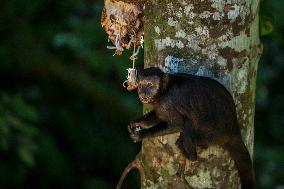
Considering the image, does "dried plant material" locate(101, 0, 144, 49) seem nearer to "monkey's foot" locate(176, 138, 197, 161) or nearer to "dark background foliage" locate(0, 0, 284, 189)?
"monkey's foot" locate(176, 138, 197, 161)

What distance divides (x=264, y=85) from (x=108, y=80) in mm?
692

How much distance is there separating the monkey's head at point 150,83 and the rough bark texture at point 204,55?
2.9 inches

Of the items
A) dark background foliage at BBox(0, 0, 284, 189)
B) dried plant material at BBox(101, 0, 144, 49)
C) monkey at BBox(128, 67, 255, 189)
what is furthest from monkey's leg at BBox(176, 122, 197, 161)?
dark background foliage at BBox(0, 0, 284, 189)

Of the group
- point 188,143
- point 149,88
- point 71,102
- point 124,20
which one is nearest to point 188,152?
point 188,143

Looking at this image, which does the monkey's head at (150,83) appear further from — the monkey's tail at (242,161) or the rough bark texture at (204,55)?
the monkey's tail at (242,161)

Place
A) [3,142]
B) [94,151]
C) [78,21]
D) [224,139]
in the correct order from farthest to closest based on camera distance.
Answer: [94,151]
[78,21]
[3,142]
[224,139]

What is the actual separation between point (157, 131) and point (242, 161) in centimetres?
20

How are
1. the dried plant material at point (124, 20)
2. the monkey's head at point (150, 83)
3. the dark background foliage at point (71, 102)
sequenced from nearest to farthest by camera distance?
the monkey's head at point (150, 83) < the dried plant material at point (124, 20) < the dark background foliage at point (71, 102)

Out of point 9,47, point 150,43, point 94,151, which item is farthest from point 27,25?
point 150,43

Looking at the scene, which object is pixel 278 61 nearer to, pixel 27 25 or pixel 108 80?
pixel 108 80

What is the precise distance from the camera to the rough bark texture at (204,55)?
122 cm

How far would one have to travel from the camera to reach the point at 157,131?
119 cm

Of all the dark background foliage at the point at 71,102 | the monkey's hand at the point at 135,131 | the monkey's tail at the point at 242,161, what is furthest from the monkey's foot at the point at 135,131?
the dark background foliage at the point at 71,102

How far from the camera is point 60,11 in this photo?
2.80 m
